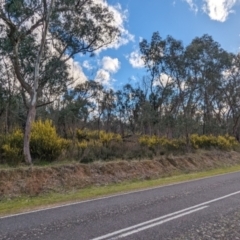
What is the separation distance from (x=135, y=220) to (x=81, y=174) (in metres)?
9.36

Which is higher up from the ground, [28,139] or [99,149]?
[28,139]

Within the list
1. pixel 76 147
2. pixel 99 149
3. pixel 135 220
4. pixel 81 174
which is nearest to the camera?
pixel 135 220

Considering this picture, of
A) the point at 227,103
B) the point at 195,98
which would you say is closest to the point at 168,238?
the point at 195,98

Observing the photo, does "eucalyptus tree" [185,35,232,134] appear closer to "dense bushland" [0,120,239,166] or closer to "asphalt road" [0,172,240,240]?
"dense bushland" [0,120,239,166]

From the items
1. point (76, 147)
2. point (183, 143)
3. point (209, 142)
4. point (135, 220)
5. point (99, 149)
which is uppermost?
point (209, 142)

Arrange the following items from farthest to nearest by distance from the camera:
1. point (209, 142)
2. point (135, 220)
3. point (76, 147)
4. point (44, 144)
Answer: point (209, 142) < point (76, 147) < point (44, 144) < point (135, 220)

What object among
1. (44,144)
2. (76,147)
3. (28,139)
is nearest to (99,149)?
(76,147)

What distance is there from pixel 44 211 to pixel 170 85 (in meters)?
29.7

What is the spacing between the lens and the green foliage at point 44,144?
17500 mm

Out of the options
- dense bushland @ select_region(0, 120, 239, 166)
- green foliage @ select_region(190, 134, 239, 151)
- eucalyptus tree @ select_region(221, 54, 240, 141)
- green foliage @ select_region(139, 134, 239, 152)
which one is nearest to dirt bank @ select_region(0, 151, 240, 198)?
dense bushland @ select_region(0, 120, 239, 166)

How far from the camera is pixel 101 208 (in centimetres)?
877

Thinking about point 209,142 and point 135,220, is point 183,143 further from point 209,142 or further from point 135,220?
point 135,220

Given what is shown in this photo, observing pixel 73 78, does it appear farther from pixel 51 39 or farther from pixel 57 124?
pixel 57 124

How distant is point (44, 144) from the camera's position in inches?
689
